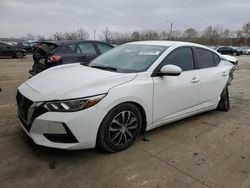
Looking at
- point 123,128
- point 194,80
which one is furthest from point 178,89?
point 123,128

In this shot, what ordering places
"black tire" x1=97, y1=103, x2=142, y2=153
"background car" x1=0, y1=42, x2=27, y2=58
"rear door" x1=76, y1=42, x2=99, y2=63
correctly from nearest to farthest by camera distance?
"black tire" x1=97, y1=103, x2=142, y2=153
"rear door" x1=76, y1=42, x2=99, y2=63
"background car" x1=0, y1=42, x2=27, y2=58

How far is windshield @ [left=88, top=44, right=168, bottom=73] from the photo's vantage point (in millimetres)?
3680

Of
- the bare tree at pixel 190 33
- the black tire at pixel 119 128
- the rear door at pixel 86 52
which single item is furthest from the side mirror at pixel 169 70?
the bare tree at pixel 190 33

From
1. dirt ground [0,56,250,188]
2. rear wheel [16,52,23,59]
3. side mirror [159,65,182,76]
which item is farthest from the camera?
rear wheel [16,52,23,59]

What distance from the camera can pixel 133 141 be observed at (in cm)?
351

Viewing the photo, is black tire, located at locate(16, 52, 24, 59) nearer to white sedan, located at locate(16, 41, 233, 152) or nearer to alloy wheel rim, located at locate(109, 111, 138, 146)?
white sedan, located at locate(16, 41, 233, 152)

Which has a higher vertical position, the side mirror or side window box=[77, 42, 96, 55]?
side window box=[77, 42, 96, 55]

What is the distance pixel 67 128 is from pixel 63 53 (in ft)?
15.1

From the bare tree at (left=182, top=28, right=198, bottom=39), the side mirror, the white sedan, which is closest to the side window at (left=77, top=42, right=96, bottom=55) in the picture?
the white sedan

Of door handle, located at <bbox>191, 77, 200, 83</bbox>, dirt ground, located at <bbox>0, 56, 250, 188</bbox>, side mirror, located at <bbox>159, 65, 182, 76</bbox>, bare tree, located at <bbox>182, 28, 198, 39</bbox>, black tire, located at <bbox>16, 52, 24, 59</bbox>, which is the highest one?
bare tree, located at <bbox>182, 28, 198, 39</bbox>

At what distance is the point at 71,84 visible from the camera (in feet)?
10.2

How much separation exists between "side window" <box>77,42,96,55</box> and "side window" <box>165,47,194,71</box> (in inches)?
151

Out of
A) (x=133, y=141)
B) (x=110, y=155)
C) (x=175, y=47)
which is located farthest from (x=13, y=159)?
(x=175, y=47)

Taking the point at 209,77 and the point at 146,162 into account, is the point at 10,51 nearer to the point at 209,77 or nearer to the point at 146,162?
the point at 209,77
